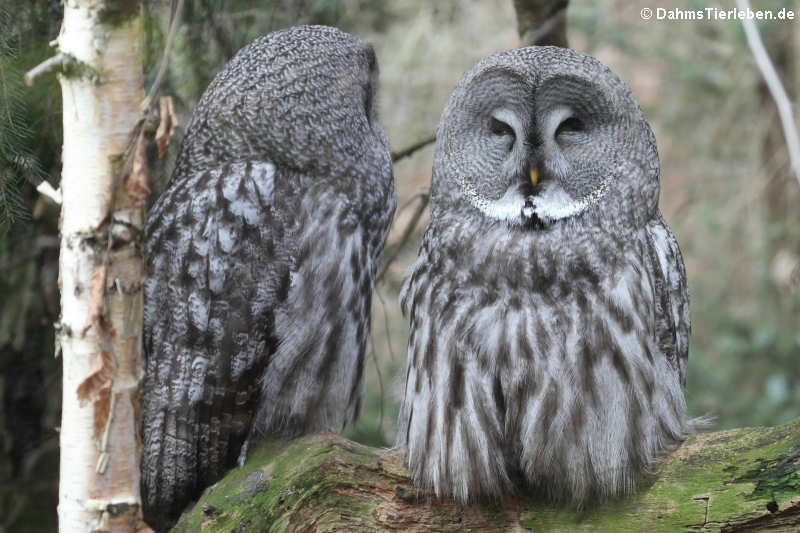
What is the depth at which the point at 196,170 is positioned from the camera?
2.61 meters

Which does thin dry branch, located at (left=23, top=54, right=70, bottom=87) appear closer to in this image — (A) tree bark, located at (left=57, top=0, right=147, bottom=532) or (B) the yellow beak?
(A) tree bark, located at (left=57, top=0, right=147, bottom=532)

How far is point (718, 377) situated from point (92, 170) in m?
4.99

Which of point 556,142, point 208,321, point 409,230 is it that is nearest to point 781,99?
point 556,142

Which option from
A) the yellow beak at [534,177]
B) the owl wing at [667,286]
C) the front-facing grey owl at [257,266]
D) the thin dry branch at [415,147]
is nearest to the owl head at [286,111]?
the front-facing grey owl at [257,266]

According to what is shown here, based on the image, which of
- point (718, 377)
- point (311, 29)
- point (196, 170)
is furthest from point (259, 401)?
point (718, 377)

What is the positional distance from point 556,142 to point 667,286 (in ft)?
1.58

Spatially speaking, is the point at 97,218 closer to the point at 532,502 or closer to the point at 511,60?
the point at 511,60

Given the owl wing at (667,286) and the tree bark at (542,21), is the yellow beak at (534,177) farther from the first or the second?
the tree bark at (542,21)

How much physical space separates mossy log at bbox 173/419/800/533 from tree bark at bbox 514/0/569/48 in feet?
5.35

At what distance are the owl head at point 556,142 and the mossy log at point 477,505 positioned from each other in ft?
2.03

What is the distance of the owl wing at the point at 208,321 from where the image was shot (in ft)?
8.08

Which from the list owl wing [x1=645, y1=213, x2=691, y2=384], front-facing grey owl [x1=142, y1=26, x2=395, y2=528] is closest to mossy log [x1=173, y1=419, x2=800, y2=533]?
front-facing grey owl [x1=142, y1=26, x2=395, y2=528]

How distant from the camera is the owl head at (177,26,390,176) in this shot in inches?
101

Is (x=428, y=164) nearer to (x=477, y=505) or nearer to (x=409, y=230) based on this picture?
(x=409, y=230)
